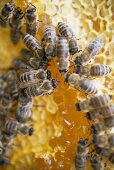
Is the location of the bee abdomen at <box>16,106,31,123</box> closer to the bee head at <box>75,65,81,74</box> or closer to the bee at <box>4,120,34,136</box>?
the bee at <box>4,120,34,136</box>

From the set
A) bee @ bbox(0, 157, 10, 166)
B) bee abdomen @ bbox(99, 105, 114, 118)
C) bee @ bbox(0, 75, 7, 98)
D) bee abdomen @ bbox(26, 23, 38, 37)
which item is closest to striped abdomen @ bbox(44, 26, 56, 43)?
bee abdomen @ bbox(26, 23, 38, 37)

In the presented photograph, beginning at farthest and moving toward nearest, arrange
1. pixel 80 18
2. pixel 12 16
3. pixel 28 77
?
pixel 80 18 < pixel 12 16 < pixel 28 77

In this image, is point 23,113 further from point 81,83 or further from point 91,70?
point 91,70

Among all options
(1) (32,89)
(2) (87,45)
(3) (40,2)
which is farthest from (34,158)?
(3) (40,2)

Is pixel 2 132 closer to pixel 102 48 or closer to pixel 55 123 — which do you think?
pixel 55 123

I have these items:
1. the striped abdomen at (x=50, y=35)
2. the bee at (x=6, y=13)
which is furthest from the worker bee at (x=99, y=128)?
the bee at (x=6, y=13)

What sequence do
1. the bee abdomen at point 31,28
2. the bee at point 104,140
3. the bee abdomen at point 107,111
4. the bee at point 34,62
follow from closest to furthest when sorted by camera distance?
the bee abdomen at point 107,111, the bee at point 104,140, the bee at point 34,62, the bee abdomen at point 31,28

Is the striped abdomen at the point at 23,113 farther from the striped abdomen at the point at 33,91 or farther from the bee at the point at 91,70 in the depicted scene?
the bee at the point at 91,70
